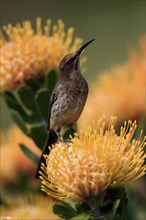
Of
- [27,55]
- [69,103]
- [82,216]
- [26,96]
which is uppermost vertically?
[27,55]

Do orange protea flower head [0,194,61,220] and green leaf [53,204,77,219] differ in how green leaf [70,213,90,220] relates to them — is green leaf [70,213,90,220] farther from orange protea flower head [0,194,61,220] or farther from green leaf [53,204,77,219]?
orange protea flower head [0,194,61,220]

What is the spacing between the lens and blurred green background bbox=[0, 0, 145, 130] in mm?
8078

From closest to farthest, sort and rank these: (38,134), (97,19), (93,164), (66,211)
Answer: (93,164) → (66,211) → (38,134) → (97,19)

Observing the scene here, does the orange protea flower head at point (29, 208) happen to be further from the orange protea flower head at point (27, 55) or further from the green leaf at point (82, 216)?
the orange protea flower head at point (27, 55)

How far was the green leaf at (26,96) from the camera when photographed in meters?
3.33

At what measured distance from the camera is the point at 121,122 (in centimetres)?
382

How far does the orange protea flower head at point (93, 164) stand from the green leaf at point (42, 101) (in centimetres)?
63

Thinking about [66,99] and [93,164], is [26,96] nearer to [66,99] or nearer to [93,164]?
[66,99]

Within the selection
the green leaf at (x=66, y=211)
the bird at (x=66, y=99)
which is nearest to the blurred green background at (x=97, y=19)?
the bird at (x=66, y=99)

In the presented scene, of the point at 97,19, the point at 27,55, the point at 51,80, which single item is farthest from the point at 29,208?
the point at 97,19

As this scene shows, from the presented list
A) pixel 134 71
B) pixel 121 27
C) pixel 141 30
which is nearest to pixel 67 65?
pixel 134 71

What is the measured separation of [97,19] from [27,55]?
644 centimetres

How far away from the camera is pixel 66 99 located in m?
3.32

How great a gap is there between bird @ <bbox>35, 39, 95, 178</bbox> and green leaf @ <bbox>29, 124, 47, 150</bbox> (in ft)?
0.10
